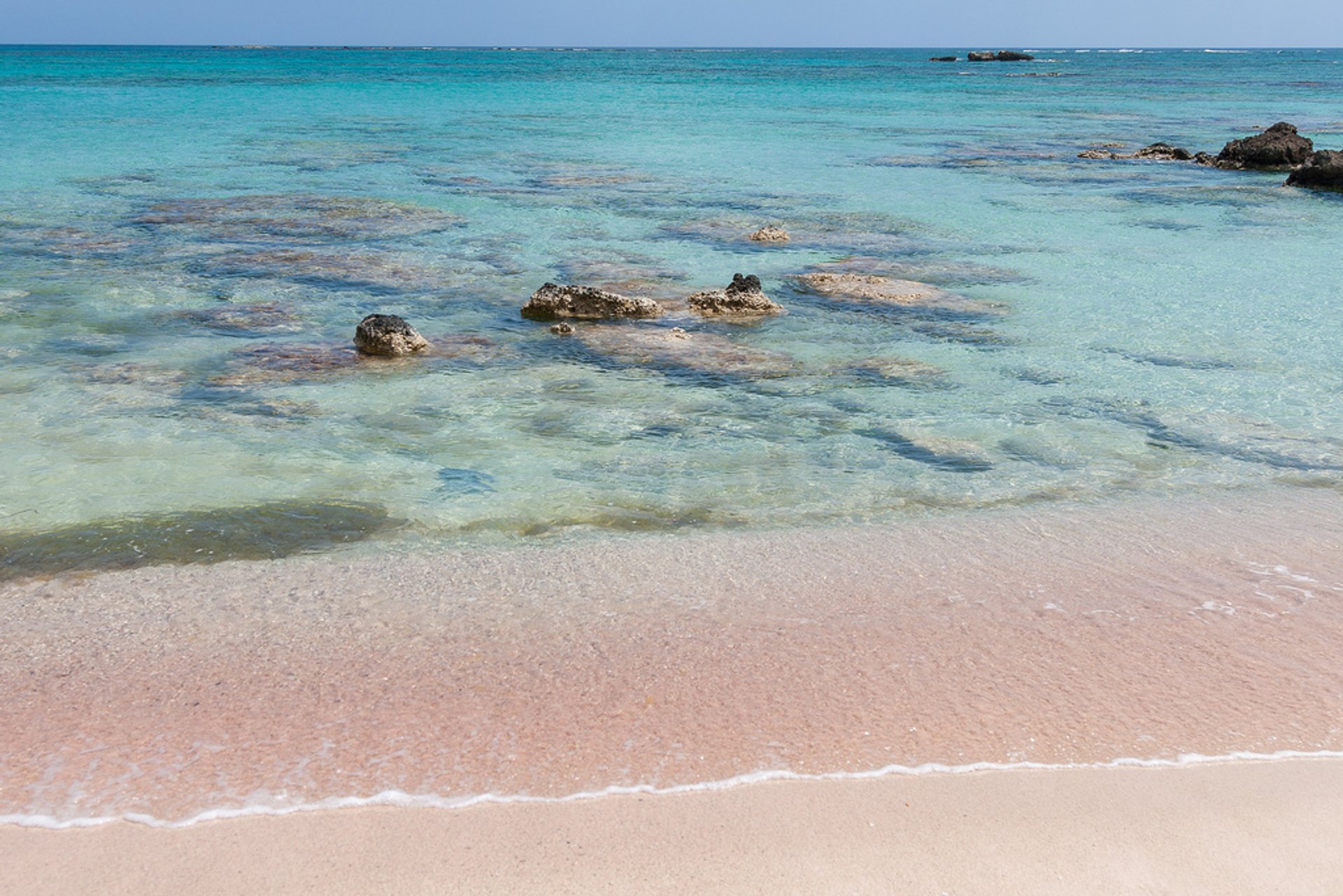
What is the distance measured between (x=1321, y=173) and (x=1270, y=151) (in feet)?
9.88

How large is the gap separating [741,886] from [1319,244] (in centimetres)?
1351

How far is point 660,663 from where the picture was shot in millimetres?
3836

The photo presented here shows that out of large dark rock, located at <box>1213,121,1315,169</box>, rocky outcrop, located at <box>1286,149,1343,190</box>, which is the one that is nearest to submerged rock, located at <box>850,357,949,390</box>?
rocky outcrop, located at <box>1286,149,1343,190</box>

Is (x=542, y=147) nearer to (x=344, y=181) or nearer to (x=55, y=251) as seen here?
(x=344, y=181)

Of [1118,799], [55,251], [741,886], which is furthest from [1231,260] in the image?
[55,251]

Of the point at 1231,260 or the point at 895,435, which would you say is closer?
the point at 895,435

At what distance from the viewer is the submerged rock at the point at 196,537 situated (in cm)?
474

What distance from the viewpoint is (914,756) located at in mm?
3271

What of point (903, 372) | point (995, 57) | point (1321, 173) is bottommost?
point (903, 372)

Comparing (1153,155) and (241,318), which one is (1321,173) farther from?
(241,318)

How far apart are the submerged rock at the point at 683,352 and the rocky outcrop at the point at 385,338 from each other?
51.8 inches

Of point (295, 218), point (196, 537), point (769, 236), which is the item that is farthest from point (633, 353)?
point (295, 218)

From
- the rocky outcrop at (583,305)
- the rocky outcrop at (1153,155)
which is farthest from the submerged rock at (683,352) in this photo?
the rocky outcrop at (1153,155)

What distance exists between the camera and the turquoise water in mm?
5719
